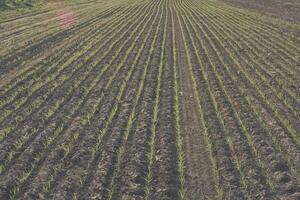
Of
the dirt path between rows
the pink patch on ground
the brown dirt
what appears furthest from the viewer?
the brown dirt

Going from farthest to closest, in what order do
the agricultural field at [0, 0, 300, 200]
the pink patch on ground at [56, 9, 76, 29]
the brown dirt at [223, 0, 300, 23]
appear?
the brown dirt at [223, 0, 300, 23], the pink patch on ground at [56, 9, 76, 29], the agricultural field at [0, 0, 300, 200]

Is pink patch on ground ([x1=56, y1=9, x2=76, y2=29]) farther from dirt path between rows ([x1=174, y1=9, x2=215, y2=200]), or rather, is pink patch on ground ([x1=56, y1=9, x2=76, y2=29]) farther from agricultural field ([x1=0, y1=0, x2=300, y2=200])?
dirt path between rows ([x1=174, y1=9, x2=215, y2=200])

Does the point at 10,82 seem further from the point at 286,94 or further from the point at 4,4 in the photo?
the point at 4,4

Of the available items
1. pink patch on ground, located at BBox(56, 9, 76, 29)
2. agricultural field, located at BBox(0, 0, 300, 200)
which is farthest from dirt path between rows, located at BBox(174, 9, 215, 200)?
pink patch on ground, located at BBox(56, 9, 76, 29)

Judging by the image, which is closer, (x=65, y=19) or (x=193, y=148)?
(x=193, y=148)

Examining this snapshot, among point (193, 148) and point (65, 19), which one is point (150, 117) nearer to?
point (193, 148)

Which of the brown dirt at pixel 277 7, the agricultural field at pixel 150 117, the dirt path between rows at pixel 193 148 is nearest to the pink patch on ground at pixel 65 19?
the agricultural field at pixel 150 117

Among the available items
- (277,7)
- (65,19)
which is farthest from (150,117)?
(277,7)
